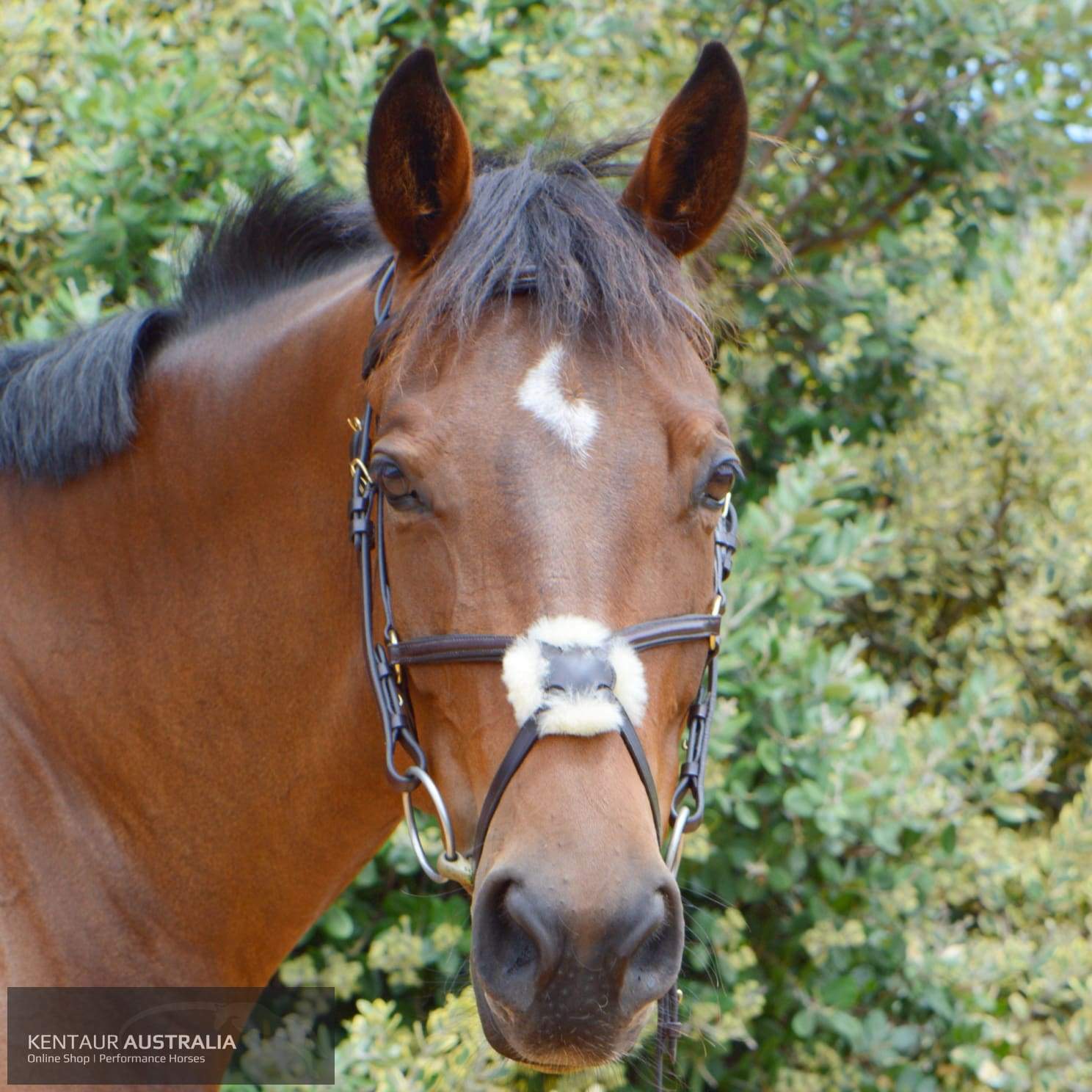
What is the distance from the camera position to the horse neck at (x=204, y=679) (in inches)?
75.1

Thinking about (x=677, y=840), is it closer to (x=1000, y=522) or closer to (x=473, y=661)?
(x=473, y=661)

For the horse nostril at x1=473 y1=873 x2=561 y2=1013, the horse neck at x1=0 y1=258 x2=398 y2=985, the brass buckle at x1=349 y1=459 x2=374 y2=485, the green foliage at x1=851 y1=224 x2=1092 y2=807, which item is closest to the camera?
the horse nostril at x1=473 y1=873 x2=561 y2=1013

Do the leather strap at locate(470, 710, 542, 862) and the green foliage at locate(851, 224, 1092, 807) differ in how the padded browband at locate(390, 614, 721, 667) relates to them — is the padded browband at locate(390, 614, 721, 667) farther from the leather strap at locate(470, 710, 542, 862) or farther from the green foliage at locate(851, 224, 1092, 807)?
the green foliage at locate(851, 224, 1092, 807)

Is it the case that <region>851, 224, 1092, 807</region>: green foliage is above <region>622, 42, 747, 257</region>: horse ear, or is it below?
below

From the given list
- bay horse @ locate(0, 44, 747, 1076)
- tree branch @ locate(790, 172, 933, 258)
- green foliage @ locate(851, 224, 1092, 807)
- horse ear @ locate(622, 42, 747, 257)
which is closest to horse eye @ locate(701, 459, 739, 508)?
bay horse @ locate(0, 44, 747, 1076)

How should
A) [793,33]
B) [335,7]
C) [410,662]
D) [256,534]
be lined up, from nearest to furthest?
[410,662]
[256,534]
[335,7]
[793,33]

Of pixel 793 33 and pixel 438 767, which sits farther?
pixel 793 33

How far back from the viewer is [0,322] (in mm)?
3555

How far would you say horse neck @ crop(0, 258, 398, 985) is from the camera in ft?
6.26

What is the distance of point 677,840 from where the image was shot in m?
1.65

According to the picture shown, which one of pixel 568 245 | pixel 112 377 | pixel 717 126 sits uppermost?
pixel 717 126

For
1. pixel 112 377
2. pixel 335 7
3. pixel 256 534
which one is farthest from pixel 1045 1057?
pixel 335 7

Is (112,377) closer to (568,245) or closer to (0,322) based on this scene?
(568,245)

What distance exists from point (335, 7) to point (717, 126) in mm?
2048
